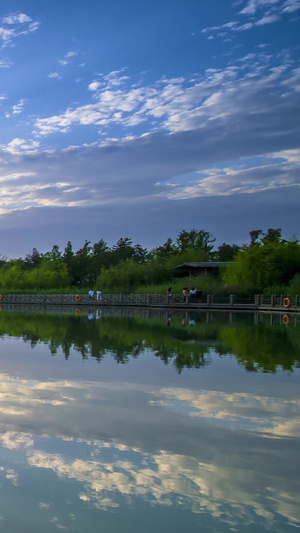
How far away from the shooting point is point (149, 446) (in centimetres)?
567

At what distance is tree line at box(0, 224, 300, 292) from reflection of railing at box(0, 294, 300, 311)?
9.14ft

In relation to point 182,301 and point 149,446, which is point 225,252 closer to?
point 182,301

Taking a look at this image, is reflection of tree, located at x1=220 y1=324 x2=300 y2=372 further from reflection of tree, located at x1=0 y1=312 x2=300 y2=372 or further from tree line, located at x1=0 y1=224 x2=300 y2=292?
tree line, located at x1=0 y1=224 x2=300 y2=292

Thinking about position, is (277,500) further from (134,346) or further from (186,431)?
(134,346)

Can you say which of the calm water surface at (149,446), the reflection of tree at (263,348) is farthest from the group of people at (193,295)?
the calm water surface at (149,446)

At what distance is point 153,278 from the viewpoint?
56.5 m

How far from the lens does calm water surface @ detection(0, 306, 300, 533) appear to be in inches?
160

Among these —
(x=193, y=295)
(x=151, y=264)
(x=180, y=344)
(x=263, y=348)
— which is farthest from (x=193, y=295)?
(x=263, y=348)

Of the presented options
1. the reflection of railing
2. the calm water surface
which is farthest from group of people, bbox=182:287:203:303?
the calm water surface

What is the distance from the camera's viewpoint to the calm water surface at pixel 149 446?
13.3 feet

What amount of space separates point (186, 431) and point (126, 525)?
2385 millimetres

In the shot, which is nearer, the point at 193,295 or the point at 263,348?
the point at 263,348

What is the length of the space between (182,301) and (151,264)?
15609 millimetres

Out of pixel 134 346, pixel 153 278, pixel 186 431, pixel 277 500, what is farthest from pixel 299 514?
pixel 153 278
